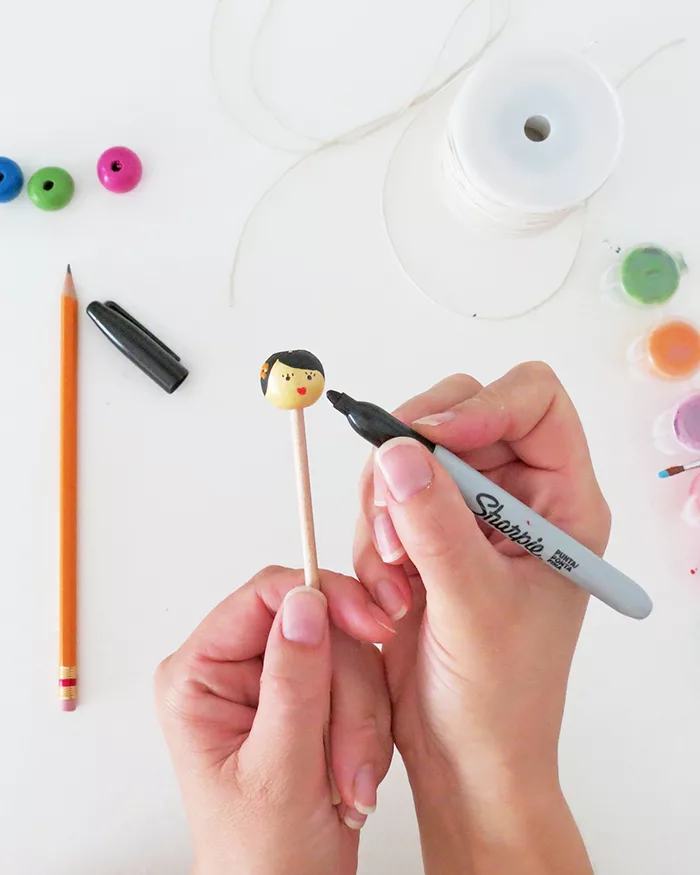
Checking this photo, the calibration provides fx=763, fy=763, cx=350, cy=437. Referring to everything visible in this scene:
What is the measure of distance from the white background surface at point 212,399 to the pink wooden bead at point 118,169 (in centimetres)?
1

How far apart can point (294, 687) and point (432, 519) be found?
146mm

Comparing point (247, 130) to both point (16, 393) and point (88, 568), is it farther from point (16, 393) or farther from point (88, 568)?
point (88, 568)

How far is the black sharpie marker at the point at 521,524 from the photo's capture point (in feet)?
1.61

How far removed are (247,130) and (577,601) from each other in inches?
22.6

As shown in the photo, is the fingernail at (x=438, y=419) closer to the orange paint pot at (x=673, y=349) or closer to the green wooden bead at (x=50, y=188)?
the orange paint pot at (x=673, y=349)

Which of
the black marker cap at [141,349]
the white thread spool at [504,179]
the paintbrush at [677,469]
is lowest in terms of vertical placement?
the paintbrush at [677,469]

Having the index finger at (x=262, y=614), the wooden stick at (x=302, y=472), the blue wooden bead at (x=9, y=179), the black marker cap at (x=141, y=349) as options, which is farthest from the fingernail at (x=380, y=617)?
the blue wooden bead at (x=9, y=179)

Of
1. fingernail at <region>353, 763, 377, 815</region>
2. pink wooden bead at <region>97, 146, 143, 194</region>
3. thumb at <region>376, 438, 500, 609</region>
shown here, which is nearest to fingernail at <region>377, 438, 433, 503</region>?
thumb at <region>376, 438, 500, 609</region>

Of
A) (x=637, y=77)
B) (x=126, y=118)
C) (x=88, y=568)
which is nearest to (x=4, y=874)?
(x=88, y=568)

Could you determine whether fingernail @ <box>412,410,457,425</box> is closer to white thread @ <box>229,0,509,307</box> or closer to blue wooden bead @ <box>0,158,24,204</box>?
white thread @ <box>229,0,509,307</box>

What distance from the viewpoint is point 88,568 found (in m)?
0.73

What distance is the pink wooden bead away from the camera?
770mm

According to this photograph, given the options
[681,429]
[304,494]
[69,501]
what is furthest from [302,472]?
[681,429]

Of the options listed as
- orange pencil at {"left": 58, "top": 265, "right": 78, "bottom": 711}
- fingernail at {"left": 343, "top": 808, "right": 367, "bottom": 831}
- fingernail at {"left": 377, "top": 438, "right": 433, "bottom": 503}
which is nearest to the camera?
fingernail at {"left": 377, "top": 438, "right": 433, "bottom": 503}
